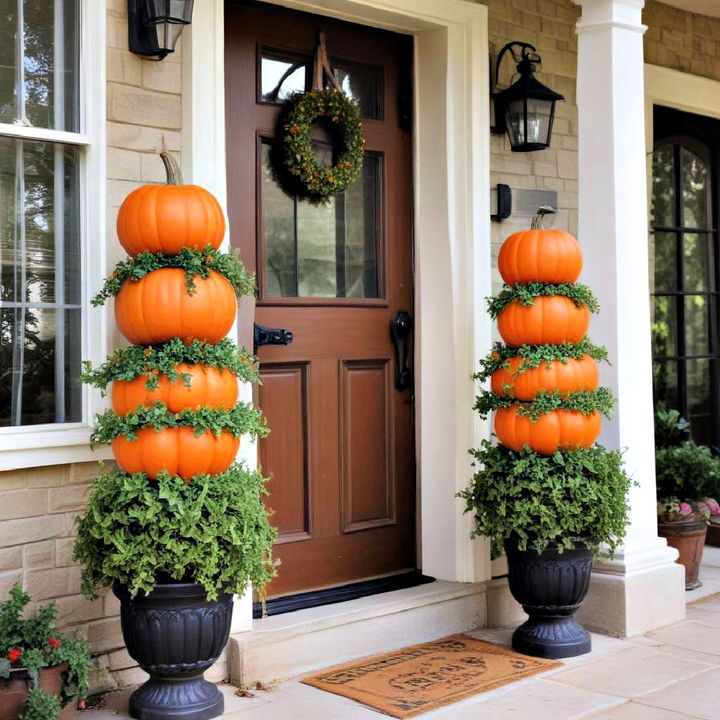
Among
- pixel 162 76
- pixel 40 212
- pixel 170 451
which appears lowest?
pixel 170 451

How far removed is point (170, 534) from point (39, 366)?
78cm

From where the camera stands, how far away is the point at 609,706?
3.60 meters

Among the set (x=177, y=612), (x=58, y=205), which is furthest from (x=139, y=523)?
(x=58, y=205)

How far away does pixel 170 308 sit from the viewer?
3184mm

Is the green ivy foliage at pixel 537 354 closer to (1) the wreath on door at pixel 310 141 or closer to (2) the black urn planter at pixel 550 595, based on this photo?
(2) the black urn planter at pixel 550 595

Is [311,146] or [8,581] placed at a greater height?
[311,146]

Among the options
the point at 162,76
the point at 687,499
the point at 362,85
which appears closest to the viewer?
the point at 162,76

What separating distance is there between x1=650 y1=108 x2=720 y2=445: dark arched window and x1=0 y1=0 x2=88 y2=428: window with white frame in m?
3.78

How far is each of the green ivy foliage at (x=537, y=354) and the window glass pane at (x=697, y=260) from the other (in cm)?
258

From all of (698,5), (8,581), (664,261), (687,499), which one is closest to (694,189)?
(664,261)

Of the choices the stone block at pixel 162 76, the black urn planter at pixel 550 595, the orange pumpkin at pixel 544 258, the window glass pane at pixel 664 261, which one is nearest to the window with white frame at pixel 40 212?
the stone block at pixel 162 76

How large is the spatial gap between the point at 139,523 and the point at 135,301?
25.7 inches

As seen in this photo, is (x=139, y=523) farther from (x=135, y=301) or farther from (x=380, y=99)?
(x=380, y=99)

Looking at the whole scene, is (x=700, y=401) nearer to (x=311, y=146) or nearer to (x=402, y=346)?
(x=402, y=346)
